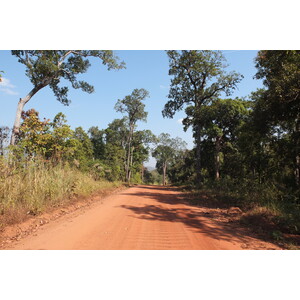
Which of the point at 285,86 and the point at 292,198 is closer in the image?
the point at 285,86

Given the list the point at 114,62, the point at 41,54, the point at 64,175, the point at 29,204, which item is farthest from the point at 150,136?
the point at 29,204

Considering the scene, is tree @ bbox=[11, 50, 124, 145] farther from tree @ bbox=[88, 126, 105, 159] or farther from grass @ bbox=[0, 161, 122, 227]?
tree @ bbox=[88, 126, 105, 159]

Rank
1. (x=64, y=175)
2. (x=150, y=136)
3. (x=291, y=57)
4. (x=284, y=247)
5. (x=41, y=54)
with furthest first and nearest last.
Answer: (x=150, y=136)
(x=41, y=54)
(x=64, y=175)
(x=291, y=57)
(x=284, y=247)

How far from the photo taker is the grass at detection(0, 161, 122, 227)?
5.26 m

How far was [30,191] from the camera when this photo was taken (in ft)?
20.5

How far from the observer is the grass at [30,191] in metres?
5.26

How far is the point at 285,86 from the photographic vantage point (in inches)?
268

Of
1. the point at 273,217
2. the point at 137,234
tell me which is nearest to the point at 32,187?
the point at 137,234

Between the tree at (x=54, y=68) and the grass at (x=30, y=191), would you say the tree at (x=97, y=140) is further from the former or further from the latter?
the grass at (x=30, y=191)

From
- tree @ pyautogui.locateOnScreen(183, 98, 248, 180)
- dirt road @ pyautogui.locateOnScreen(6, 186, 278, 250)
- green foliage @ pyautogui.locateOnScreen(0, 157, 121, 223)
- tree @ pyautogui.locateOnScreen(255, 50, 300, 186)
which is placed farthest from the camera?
tree @ pyautogui.locateOnScreen(183, 98, 248, 180)

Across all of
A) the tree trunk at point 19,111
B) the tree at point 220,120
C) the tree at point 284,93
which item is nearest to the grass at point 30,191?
the tree trunk at point 19,111

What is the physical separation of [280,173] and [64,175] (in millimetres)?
9758

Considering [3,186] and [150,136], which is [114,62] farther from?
[150,136]

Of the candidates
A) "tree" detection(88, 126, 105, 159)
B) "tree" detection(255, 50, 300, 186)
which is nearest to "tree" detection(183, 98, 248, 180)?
"tree" detection(255, 50, 300, 186)
